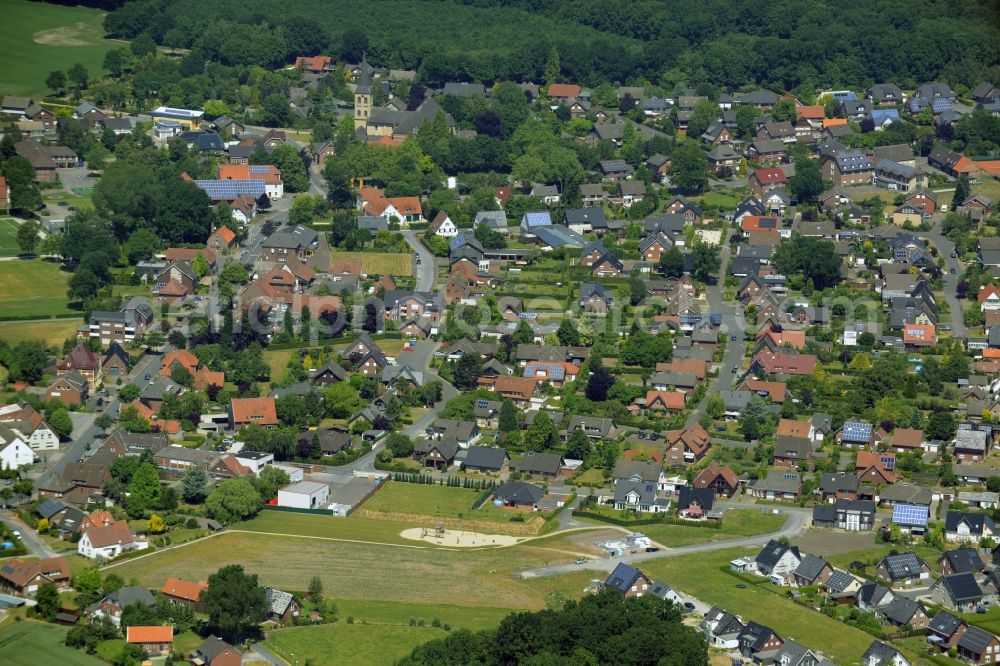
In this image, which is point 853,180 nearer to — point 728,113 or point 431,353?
point 728,113

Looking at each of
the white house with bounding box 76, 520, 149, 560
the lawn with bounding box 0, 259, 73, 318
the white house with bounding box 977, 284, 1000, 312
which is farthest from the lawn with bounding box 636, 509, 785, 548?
the lawn with bounding box 0, 259, 73, 318

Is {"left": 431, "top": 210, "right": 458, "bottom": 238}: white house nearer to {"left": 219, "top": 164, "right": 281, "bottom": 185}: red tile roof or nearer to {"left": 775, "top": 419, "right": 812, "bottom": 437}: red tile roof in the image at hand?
{"left": 219, "top": 164, "right": 281, "bottom": 185}: red tile roof

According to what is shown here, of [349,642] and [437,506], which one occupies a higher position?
[437,506]

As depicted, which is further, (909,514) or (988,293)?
(988,293)

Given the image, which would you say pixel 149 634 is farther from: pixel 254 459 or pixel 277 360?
pixel 277 360

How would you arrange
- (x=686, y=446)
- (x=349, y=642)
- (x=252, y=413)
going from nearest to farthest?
(x=349, y=642), (x=686, y=446), (x=252, y=413)

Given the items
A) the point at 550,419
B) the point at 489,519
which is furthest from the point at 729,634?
the point at 550,419

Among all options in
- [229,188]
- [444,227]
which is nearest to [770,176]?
[444,227]
